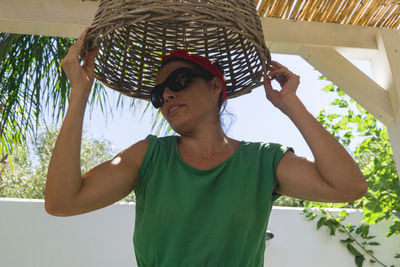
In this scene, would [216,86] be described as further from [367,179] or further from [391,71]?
[367,179]

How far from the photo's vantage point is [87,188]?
114 cm

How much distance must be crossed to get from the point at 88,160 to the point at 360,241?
6.98 m

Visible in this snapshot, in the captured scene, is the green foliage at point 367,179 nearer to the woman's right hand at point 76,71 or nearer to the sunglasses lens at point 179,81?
the sunglasses lens at point 179,81


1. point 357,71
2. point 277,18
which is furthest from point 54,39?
point 357,71

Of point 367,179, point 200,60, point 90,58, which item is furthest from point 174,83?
point 367,179

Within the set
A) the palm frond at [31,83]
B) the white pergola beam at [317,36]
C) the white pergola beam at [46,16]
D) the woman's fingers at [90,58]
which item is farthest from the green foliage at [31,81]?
the woman's fingers at [90,58]

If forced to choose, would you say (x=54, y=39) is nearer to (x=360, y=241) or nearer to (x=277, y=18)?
(x=277, y=18)

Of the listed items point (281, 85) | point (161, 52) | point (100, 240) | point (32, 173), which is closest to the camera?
point (281, 85)

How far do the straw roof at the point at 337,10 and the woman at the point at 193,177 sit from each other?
123cm

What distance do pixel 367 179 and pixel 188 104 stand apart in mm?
2684

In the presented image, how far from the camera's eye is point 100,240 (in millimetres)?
4047

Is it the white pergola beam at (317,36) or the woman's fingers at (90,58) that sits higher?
the white pergola beam at (317,36)

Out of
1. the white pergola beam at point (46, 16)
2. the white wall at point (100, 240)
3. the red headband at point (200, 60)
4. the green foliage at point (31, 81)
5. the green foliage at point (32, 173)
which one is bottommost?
the green foliage at point (32, 173)

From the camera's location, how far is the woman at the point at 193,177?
3.65 ft
